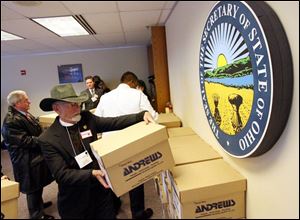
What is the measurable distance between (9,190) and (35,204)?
0.44 feet

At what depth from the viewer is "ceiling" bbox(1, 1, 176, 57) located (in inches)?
23.9

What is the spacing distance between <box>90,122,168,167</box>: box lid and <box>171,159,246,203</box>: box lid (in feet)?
0.74

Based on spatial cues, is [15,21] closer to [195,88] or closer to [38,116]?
[38,116]

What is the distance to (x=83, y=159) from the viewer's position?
0.83m

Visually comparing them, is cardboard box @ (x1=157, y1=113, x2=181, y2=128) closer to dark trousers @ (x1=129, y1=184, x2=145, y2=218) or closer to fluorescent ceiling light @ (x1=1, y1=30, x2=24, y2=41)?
dark trousers @ (x1=129, y1=184, x2=145, y2=218)

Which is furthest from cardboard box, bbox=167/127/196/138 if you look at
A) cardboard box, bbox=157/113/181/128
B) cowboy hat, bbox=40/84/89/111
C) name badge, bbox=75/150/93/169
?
cowboy hat, bbox=40/84/89/111

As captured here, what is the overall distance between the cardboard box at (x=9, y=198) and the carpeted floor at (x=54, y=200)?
0.08ft

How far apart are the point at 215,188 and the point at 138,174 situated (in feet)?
1.01

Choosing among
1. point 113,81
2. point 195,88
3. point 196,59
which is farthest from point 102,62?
point 195,88

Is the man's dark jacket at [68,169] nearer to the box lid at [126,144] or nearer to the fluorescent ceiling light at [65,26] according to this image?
the box lid at [126,144]

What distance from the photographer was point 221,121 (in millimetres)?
1032

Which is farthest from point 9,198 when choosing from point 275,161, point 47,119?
point 275,161

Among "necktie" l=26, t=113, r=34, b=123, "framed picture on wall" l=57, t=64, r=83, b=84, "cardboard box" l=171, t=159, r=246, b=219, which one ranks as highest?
"framed picture on wall" l=57, t=64, r=83, b=84

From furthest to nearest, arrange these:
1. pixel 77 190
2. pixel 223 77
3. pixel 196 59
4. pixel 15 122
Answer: pixel 196 59, pixel 223 77, pixel 77 190, pixel 15 122
